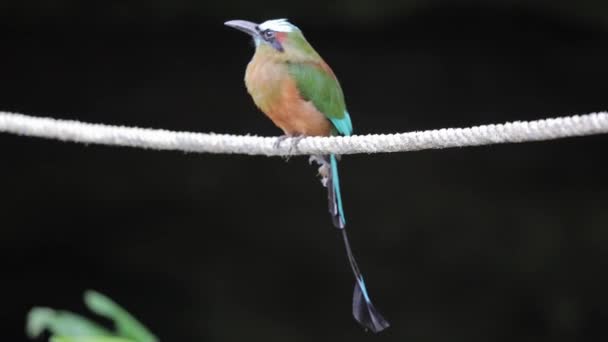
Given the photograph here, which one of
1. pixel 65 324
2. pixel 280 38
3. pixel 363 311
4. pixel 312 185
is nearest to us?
pixel 65 324

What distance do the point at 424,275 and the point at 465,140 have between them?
2.11 meters

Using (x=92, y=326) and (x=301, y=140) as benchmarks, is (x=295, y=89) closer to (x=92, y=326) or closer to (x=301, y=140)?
(x=301, y=140)

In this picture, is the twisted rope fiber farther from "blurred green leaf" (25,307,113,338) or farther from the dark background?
the dark background

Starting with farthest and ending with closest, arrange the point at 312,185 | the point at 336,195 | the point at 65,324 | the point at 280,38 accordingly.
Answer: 1. the point at 312,185
2. the point at 280,38
3. the point at 336,195
4. the point at 65,324

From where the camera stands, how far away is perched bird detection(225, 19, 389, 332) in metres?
2.20

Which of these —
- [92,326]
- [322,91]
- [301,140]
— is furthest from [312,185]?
[92,326]

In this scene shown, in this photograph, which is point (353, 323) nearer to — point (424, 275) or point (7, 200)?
point (424, 275)

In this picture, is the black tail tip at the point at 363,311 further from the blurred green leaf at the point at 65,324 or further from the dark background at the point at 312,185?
the dark background at the point at 312,185

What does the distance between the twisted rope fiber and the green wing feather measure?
23 centimetres

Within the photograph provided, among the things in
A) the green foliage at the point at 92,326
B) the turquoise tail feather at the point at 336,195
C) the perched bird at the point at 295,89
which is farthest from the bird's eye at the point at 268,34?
the green foliage at the point at 92,326

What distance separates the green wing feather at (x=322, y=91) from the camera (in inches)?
87.3

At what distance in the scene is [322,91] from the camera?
224cm

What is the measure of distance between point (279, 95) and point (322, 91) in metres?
0.11

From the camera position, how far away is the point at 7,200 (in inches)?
143
